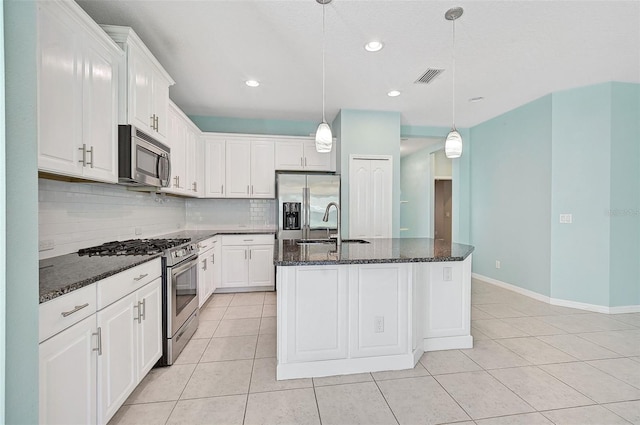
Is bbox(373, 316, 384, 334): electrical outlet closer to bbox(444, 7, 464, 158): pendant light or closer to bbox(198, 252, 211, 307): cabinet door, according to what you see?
bbox(444, 7, 464, 158): pendant light

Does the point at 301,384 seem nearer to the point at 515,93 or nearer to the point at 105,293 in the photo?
the point at 105,293

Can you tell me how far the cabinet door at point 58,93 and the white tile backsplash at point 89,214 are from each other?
0.46m

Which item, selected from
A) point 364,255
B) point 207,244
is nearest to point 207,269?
point 207,244

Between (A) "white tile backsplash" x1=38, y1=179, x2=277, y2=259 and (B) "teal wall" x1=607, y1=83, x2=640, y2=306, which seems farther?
(B) "teal wall" x1=607, y1=83, x2=640, y2=306

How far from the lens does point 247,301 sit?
397 centimetres

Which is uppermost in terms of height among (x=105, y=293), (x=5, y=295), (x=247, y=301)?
(x=5, y=295)

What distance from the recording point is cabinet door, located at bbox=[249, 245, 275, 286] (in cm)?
435

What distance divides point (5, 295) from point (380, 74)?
3386 mm

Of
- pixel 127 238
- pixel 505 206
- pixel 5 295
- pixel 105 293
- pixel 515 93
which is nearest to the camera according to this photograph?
pixel 5 295

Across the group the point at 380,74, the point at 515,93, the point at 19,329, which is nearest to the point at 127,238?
the point at 19,329

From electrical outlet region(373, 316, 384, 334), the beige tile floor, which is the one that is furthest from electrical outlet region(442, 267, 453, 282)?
electrical outlet region(373, 316, 384, 334)

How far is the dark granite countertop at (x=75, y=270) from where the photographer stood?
4.11 feet

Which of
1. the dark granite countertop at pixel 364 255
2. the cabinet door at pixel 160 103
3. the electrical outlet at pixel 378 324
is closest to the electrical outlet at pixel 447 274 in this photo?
the dark granite countertop at pixel 364 255

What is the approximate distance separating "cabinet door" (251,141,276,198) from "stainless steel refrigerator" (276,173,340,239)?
1.31 feet
